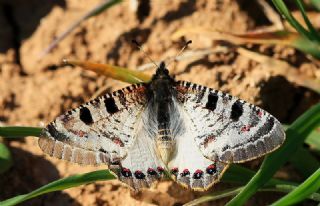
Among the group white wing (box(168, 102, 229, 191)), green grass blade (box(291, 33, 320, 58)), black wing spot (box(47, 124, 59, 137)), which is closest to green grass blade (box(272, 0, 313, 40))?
green grass blade (box(291, 33, 320, 58))

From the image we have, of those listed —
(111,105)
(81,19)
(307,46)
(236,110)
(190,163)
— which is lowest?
(190,163)

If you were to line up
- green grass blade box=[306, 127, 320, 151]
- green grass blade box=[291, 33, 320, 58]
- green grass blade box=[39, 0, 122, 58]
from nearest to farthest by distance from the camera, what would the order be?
green grass blade box=[306, 127, 320, 151] < green grass blade box=[291, 33, 320, 58] < green grass blade box=[39, 0, 122, 58]

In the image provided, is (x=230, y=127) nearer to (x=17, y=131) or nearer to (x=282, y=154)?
(x=282, y=154)

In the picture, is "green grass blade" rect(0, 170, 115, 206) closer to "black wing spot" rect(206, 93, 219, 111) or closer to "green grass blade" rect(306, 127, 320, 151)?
"black wing spot" rect(206, 93, 219, 111)

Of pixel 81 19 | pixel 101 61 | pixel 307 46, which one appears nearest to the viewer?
pixel 307 46

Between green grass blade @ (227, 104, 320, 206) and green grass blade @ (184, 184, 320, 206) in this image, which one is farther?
green grass blade @ (184, 184, 320, 206)

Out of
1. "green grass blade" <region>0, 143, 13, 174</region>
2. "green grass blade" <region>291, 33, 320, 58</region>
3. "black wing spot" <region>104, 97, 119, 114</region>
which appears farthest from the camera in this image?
"green grass blade" <region>291, 33, 320, 58</region>

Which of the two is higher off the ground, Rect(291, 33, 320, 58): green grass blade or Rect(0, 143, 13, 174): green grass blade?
Rect(0, 143, 13, 174): green grass blade

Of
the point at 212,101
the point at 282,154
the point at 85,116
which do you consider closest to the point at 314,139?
the point at 282,154

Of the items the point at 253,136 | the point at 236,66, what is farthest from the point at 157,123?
the point at 236,66
